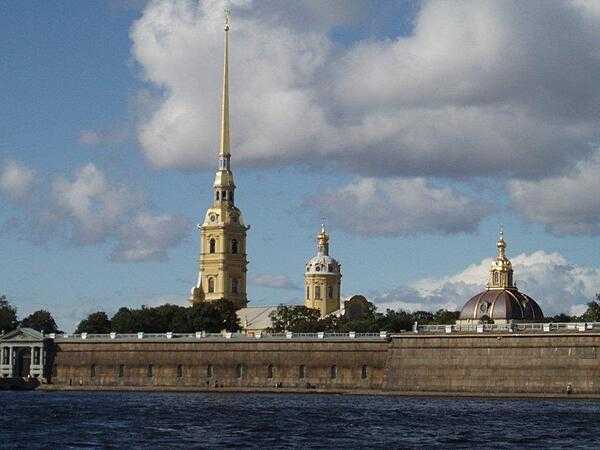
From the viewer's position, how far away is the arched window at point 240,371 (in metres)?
124

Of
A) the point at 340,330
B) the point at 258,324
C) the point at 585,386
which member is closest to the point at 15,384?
the point at 340,330

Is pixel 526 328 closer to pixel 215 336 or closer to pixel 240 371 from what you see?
pixel 240 371

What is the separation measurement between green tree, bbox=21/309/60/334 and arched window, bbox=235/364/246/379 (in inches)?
2014

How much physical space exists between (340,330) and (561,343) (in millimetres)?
40452

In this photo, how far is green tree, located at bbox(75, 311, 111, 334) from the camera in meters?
156

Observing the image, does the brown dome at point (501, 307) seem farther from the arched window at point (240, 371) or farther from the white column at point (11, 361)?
the white column at point (11, 361)

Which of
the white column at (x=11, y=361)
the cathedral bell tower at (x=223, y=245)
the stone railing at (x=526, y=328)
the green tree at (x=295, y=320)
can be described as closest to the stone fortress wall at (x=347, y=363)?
the stone railing at (x=526, y=328)

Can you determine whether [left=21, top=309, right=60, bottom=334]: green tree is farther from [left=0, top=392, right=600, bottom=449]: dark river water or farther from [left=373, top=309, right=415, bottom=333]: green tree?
[left=0, top=392, right=600, bottom=449]: dark river water

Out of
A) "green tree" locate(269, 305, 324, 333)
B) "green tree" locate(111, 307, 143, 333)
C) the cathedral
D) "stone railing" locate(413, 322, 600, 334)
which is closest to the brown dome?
the cathedral

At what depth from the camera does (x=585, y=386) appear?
4075 inches

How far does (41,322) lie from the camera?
173500mm

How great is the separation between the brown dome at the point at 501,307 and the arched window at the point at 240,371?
2422 centimetres

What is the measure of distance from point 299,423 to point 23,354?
66917 millimetres

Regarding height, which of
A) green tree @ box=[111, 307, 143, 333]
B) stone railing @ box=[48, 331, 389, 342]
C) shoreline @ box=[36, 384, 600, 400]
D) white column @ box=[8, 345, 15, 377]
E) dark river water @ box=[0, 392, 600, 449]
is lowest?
dark river water @ box=[0, 392, 600, 449]
